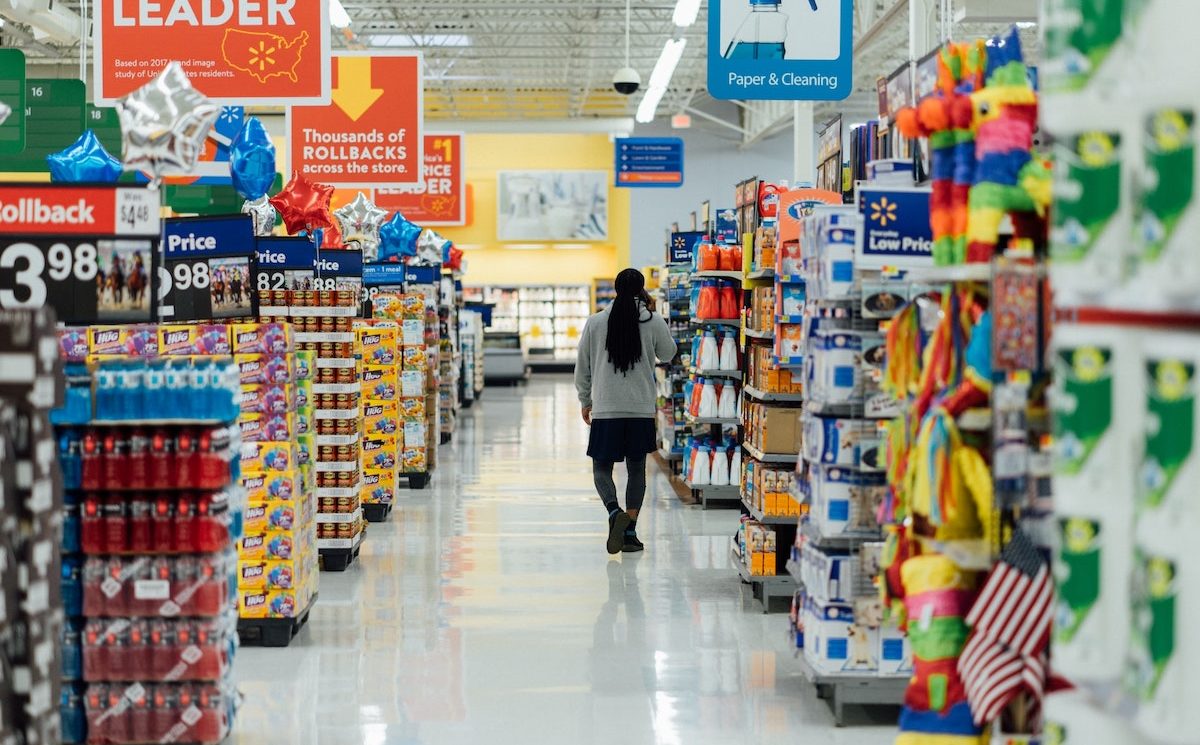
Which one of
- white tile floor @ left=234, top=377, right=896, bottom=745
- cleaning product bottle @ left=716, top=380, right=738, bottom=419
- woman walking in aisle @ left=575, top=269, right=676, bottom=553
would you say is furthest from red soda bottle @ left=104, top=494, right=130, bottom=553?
cleaning product bottle @ left=716, top=380, right=738, bottom=419

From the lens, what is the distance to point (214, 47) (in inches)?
307

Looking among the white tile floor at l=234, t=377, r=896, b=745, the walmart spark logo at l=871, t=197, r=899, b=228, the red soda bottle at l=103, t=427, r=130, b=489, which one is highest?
the walmart spark logo at l=871, t=197, r=899, b=228

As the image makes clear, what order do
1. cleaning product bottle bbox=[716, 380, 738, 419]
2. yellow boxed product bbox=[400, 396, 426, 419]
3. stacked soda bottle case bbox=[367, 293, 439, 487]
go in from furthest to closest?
1. yellow boxed product bbox=[400, 396, 426, 419]
2. stacked soda bottle case bbox=[367, 293, 439, 487]
3. cleaning product bottle bbox=[716, 380, 738, 419]

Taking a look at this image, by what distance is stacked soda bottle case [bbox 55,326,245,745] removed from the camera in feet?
14.9

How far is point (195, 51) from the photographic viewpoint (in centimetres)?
782

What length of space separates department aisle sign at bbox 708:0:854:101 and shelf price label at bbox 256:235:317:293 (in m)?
2.62

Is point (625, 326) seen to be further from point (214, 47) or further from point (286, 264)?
point (214, 47)

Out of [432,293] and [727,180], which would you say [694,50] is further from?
[432,293]

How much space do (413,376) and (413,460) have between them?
3.00 feet

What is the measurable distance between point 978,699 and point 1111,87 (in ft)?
5.06

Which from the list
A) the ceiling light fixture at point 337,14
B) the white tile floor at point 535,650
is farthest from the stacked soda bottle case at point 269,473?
the ceiling light fixture at point 337,14

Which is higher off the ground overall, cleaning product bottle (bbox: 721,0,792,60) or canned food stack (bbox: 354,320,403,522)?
cleaning product bottle (bbox: 721,0,792,60)

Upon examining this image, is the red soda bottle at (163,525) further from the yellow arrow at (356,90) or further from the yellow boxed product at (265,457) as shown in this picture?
the yellow arrow at (356,90)

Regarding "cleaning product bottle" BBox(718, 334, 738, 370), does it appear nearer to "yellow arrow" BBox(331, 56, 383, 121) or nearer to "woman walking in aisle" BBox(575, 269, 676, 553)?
"woman walking in aisle" BBox(575, 269, 676, 553)
